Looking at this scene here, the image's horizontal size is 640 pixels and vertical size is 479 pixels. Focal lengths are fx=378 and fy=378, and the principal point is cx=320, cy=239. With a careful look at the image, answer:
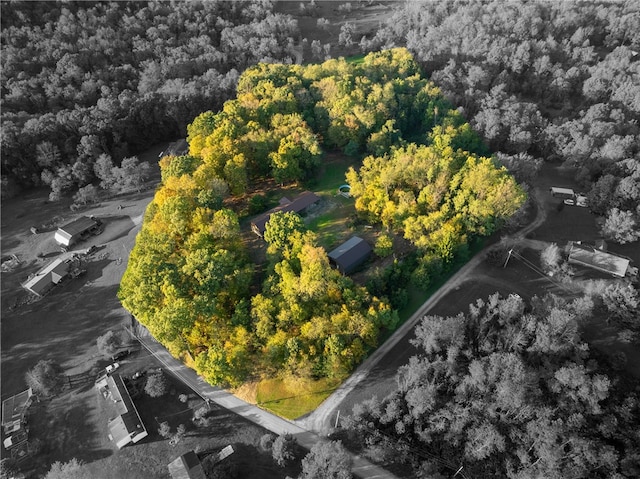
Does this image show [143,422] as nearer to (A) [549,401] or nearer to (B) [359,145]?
(A) [549,401]

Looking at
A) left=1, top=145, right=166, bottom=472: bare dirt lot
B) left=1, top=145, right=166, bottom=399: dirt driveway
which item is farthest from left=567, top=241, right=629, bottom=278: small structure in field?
left=1, top=145, right=166, bottom=399: dirt driveway

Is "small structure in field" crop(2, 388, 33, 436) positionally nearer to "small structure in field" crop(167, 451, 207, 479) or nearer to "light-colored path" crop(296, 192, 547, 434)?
"small structure in field" crop(167, 451, 207, 479)

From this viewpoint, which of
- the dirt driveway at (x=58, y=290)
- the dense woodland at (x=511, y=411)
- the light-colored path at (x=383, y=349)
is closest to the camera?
the dense woodland at (x=511, y=411)

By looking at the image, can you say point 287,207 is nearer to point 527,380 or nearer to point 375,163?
point 375,163

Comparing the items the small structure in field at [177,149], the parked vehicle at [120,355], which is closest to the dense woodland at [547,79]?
the small structure in field at [177,149]

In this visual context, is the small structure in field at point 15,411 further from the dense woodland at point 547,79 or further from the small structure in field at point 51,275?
the dense woodland at point 547,79
